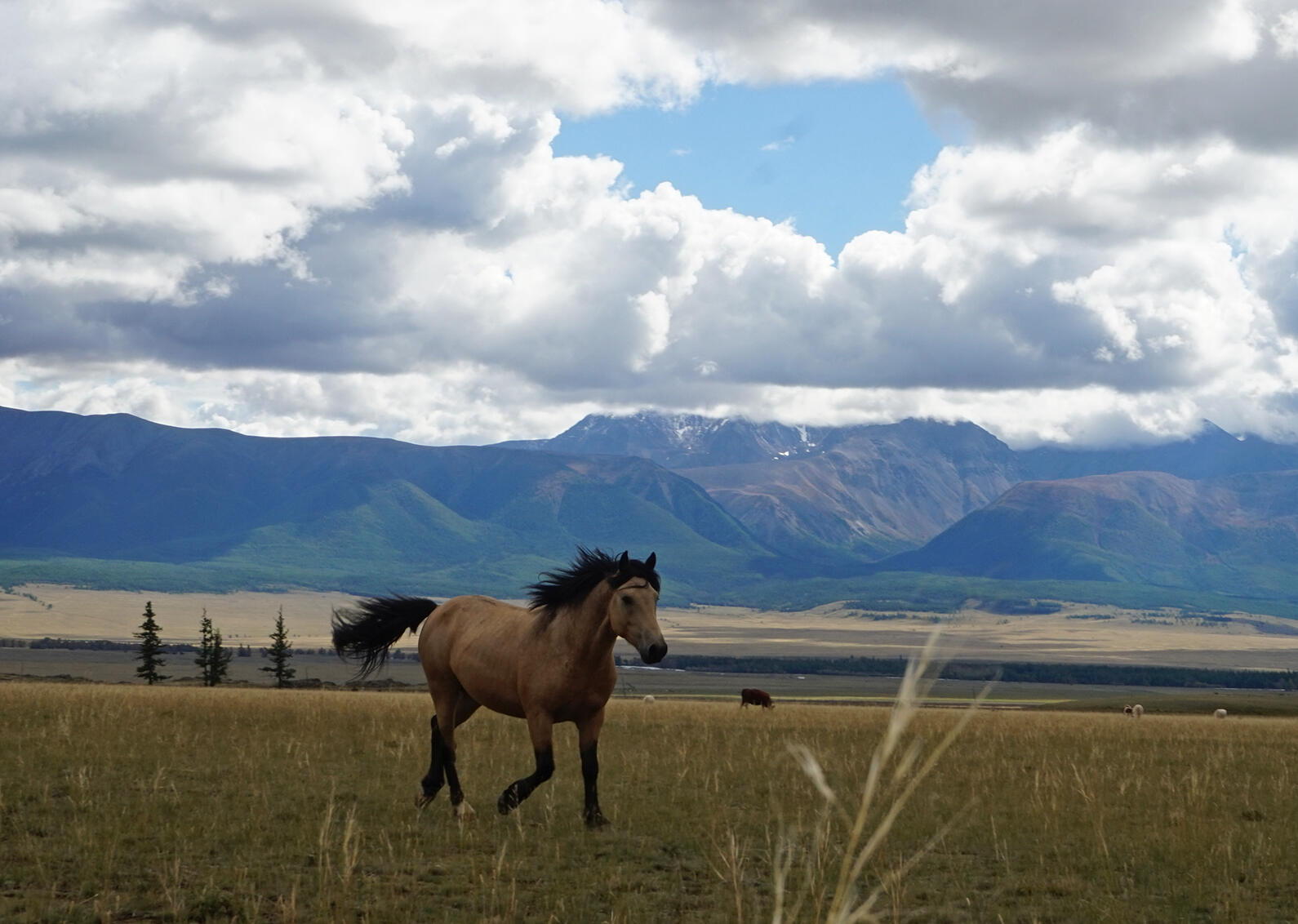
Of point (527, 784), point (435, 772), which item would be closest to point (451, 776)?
point (435, 772)

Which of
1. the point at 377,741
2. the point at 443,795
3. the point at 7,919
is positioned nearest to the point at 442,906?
the point at 7,919

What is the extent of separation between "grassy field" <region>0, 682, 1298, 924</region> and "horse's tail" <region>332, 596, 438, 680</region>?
5.03 ft

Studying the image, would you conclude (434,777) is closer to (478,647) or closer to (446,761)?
(446,761)

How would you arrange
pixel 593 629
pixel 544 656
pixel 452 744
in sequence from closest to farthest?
1. pixel 593 629
2. pixel 544 656
3. pixel 452 744

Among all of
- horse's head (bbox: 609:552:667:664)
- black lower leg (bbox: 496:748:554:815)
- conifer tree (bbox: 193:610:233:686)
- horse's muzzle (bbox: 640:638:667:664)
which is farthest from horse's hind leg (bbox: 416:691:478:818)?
conifer tree (bbox: 193:610:233:686)

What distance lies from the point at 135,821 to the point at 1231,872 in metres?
10.1

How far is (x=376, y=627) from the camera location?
1722cm

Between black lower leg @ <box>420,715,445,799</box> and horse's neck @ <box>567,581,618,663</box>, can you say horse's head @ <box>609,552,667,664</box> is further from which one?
black lower leg @ <box>420,715,445,799</box>

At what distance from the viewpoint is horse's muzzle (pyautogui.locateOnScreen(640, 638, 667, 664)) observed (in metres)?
12.1

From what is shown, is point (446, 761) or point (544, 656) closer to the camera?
point (544, 656)

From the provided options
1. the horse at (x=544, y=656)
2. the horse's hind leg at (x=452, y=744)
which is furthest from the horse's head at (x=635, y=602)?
the horse's hind leg at (x=452, y=744)

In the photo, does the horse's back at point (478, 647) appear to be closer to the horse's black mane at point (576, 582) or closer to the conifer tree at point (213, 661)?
the horse's black mane at point (576, 582)

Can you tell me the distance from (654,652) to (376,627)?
619 centimetres

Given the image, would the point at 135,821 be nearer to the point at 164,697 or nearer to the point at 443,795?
the point at 443,795
